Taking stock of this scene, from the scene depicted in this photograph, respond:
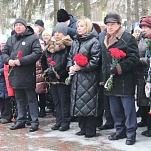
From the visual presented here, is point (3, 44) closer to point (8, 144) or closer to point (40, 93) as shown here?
point (40, 93)

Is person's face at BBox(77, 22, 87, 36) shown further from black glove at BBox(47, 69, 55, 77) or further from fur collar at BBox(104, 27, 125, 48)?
black glove at BBox(47, 69, 55, 77)

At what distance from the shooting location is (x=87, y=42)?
616cm

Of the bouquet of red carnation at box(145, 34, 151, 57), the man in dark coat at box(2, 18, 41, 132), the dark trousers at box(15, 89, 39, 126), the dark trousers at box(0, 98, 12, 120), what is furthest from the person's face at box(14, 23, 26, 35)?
the bouquet of red carnation at box(145, 34, 151, 57)

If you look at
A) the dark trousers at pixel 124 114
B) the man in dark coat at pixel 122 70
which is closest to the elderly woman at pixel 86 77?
the man in dark coat at pixel 122 70

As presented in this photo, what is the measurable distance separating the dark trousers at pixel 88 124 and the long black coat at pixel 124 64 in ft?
2.03

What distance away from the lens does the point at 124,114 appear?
20.1 feet

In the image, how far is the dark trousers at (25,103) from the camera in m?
6.99

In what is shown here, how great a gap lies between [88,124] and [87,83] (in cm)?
70

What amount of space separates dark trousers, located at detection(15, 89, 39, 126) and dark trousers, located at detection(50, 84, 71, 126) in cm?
43

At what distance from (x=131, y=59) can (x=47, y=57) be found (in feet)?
5.79

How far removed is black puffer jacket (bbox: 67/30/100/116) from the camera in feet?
19.9

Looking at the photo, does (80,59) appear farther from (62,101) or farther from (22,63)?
(22,63)

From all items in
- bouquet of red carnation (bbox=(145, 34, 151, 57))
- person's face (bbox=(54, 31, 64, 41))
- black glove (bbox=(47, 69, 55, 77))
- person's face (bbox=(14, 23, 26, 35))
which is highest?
person's face (bbox=(14, 23, 26, 35))

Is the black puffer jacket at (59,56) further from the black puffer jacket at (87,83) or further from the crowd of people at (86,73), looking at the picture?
the black puffer jacket at (87,83)
